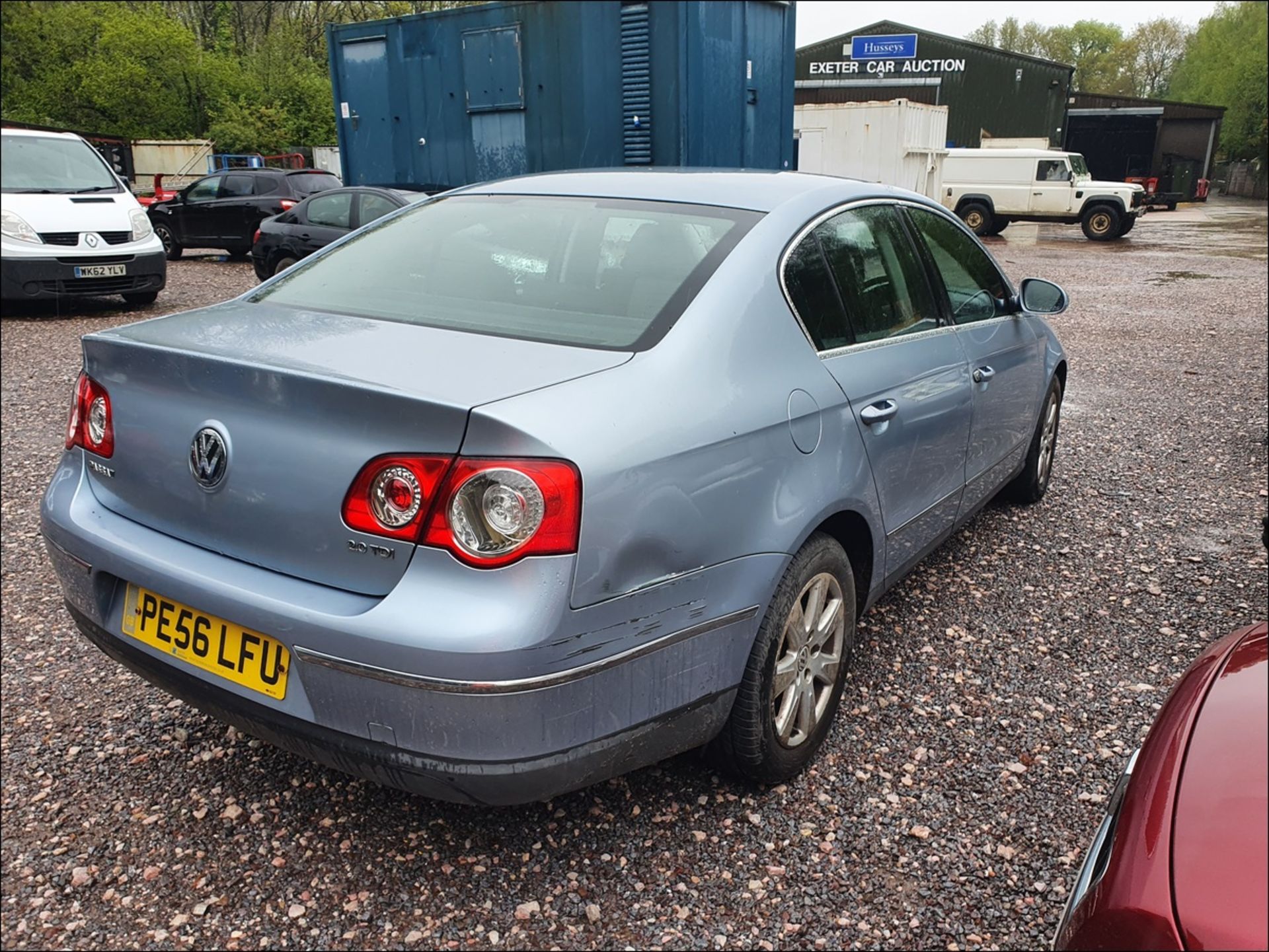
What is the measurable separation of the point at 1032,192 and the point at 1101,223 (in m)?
1.64

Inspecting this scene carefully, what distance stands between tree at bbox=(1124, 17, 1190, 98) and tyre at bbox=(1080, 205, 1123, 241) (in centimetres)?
2755

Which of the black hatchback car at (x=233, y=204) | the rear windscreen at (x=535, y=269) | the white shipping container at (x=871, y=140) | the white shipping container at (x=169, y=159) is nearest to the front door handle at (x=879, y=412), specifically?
the rear windscreen at (x=535, y=269)

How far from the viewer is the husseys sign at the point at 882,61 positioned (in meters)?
39.5

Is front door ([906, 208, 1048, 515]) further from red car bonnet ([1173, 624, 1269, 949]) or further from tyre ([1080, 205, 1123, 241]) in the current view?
tyre ([1080, 205, 1123, 241])

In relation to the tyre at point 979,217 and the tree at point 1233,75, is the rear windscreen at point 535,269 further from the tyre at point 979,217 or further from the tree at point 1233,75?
the tree at point 1233,75

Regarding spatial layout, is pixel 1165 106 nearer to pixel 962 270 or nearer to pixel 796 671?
pixel 962 270

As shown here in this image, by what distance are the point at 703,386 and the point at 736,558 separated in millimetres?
379

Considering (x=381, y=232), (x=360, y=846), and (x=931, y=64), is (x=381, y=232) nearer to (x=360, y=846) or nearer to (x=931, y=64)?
(x=360, y=846)

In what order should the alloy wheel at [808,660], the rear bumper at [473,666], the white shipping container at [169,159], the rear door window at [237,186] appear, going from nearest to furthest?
the rear bumper at [473,666] < the alloy wheel at [808,660] < the rear door window at [237,186] < the white shipping container at [169,159]

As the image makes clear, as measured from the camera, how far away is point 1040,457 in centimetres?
470

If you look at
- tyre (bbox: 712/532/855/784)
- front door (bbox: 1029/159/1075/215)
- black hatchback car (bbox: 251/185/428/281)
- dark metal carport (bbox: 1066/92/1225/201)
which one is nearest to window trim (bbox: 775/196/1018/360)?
tyre (bbox: 712/532/855/784)

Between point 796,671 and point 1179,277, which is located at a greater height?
point 796,671

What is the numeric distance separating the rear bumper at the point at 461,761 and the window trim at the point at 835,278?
3.17 ft

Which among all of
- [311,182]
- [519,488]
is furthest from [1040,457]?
[311,182]
